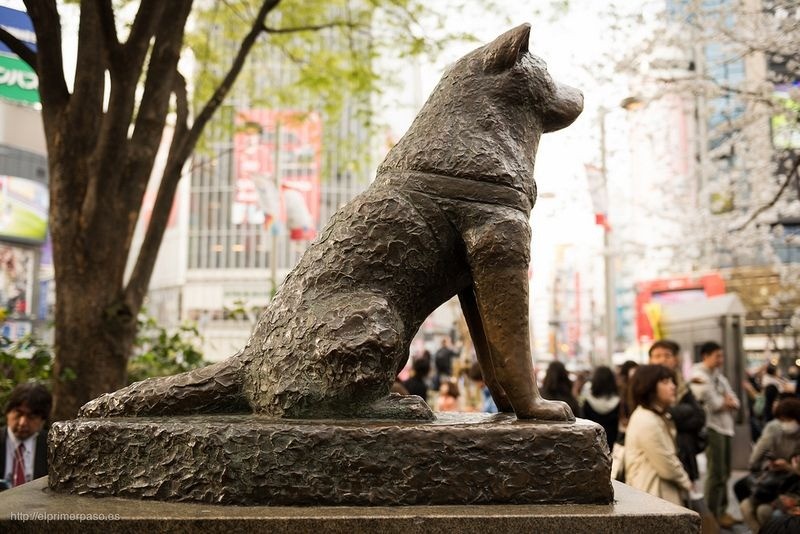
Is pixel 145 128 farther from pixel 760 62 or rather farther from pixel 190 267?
pixel 190 267

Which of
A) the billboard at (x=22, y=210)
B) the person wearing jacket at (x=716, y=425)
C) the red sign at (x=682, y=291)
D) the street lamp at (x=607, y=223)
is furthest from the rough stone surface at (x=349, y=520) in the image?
the red sign at (x=682, y=291)

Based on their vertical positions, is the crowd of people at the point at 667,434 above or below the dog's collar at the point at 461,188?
below

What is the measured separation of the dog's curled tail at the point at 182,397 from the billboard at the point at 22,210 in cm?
1261

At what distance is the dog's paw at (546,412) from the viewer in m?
2.33

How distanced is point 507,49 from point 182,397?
1612 millimetres

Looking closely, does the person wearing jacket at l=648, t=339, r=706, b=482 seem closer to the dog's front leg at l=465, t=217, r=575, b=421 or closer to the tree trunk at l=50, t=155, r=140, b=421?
the dog's front leg at l=465, t=217, r=575, b=421

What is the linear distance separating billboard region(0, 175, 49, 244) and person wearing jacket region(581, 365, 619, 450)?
11.5 metres

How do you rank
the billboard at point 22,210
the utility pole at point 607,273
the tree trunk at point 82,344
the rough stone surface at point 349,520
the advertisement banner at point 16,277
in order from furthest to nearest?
the billboard at point 22,210, the advertisement banner at point 16,277, the utility pole at point 607,273, the tree trunk at point 82,344, the rough stone surface at point 349,520

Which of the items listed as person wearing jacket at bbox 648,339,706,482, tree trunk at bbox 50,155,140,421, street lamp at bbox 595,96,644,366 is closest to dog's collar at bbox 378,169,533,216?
tree trunk at bbox 50,155,140,421

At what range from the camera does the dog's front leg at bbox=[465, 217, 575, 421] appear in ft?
7.67

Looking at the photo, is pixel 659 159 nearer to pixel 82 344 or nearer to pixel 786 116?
pixel 786 116

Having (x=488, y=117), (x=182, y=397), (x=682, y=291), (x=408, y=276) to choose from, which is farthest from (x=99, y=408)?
(x=682, y=291)

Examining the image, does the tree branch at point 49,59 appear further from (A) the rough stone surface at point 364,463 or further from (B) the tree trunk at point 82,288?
(A) the rough stone surface at point 364,463

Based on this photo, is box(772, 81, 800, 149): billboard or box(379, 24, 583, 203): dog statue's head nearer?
box(379, 24, 583, 203): dog statue's head
